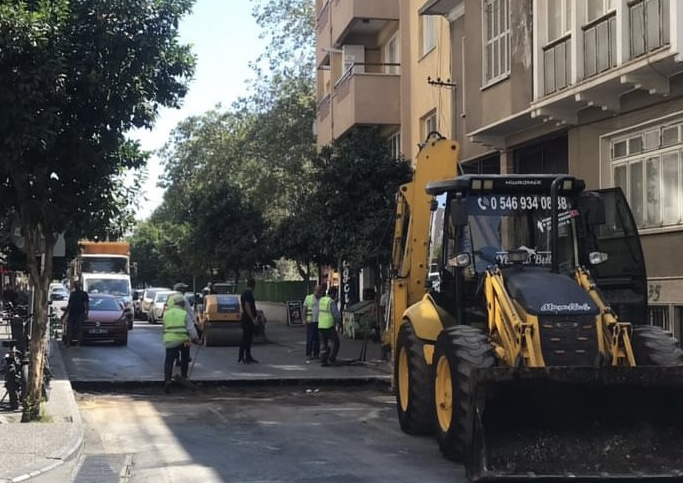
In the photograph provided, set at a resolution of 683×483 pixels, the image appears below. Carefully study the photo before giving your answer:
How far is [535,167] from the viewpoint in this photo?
63.9ft

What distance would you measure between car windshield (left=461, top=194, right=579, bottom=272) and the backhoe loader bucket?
7.47 feet

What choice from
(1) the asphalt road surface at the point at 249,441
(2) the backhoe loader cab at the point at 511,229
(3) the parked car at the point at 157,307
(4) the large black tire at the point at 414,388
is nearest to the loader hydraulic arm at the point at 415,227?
(4) the large black tire at the point at 414,388

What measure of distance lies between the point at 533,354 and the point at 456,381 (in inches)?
30.0

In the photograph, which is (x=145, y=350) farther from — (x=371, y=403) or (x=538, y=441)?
(x=538, y=441)

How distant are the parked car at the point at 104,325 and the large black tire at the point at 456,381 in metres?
18.5

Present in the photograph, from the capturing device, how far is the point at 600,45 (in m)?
15.0

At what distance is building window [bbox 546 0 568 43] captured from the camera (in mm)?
16500

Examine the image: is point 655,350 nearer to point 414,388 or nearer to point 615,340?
point 615,340

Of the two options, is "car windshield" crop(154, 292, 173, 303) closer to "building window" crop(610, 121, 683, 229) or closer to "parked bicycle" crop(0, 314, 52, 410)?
"parked bicycle" crop(0, 314, 52, 410)

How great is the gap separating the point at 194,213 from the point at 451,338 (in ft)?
126

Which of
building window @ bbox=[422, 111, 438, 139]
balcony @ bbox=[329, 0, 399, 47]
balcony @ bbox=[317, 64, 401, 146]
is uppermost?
balcony @ bbox=[329, 0, 399, 47]

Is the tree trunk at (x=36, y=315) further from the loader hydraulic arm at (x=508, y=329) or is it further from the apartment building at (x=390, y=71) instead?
the apartment building at (x=390, y=71)

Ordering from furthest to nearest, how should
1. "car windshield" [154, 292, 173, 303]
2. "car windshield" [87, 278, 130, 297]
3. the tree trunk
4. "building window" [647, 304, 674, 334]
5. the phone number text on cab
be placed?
1. "car windshield" [154, 292, 173, 303]
2. "car windshield" [87, 278, 130, 297]
3. "building window" [647, 304, 674, 334]
4. the tree trunk
5. the phone number text on cab

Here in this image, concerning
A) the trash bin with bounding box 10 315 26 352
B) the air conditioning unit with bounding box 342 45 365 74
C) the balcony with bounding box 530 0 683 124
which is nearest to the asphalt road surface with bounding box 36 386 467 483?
the trash bin with bounding box 10 315 26 352
